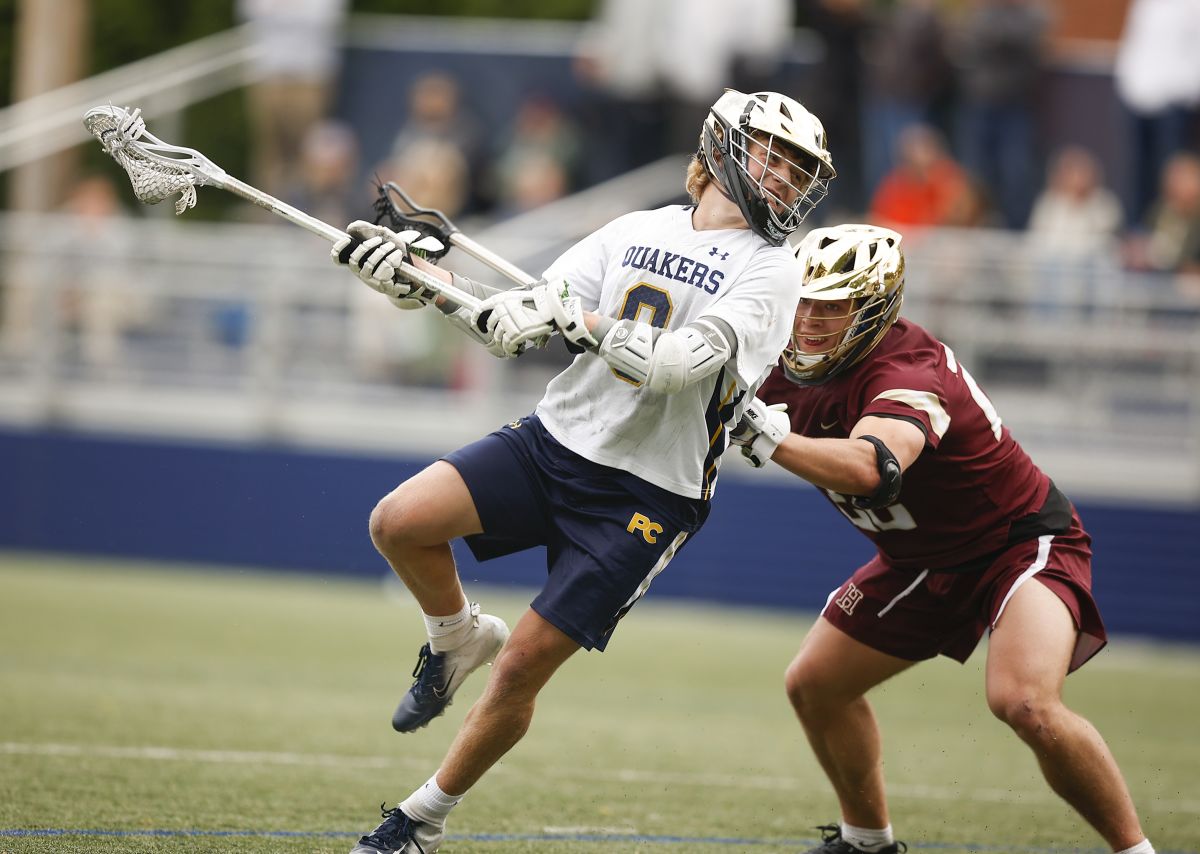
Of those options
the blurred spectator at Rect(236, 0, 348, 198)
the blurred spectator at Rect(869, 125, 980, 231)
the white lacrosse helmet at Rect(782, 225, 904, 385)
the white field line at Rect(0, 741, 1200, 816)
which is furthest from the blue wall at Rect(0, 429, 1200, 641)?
the white lacrosse helmet at Rect(782, 225, 904, 385)

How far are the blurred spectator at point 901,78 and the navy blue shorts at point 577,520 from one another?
940 cm

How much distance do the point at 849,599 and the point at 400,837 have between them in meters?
1.74

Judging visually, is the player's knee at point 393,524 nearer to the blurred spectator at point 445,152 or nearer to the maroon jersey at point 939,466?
the maroon jersey at point 939,466

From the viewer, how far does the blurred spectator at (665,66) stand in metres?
13.8

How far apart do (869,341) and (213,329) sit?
28.4 ft

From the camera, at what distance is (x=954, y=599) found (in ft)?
17.3

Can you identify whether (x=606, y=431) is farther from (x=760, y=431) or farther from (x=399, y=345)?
(x=399, y=345)

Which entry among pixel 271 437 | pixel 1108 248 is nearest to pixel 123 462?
pixel 271 437

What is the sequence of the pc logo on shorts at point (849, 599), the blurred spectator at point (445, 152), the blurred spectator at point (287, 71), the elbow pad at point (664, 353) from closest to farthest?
the elbow pad at point (664, 353) < the pc logo on shorts at point (849, 599) < the blurred spectator at point (445, 152) < the blurred spectator at point (287, 71)

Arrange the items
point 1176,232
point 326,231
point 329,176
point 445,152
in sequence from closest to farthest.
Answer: point 326,231
point 1176,232
point 445,152
point 329,176

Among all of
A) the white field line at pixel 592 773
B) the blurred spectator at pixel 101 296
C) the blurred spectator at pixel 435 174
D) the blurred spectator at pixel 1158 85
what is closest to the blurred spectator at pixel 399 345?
the blurred spectator at pixel 435 174

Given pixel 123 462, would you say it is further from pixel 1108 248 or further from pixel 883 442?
pixel 883 442

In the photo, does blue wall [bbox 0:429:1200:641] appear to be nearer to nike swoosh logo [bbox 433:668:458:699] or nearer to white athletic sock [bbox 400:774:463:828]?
nike swoosh logo [bbox 433:668:458:699]

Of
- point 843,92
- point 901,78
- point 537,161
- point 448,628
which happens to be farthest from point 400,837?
point 901,78
